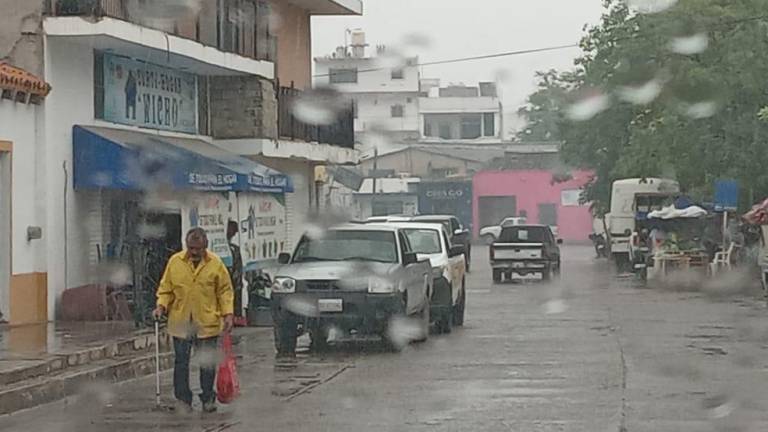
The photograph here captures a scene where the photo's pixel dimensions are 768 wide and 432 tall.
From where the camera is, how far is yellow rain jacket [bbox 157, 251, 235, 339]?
14.1m

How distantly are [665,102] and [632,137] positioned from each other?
404 centimetres

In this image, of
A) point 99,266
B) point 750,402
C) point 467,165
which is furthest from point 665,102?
point 467,165

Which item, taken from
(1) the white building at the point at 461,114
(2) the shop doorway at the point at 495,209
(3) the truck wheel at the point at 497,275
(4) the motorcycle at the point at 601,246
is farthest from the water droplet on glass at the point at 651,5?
(2) the shop doorway at the point at 495,209

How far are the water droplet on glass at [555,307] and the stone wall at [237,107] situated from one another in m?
6.55

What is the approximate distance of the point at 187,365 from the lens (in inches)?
557

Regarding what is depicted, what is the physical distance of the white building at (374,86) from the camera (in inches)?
1660

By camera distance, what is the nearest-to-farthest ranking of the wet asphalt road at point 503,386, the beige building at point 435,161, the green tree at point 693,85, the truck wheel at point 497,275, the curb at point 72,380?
the wet asphalt road at point 503,386
the curb at point 72,380
the green tree at point 693,85
the truck wheel at point 497,275
the beige building at point 435,161

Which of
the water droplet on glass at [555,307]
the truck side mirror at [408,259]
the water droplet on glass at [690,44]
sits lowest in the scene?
the water droplet on glass at [555,307]

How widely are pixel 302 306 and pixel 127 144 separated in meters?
5.44

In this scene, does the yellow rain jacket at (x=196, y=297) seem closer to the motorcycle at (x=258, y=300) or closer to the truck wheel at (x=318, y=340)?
the truck wheel at (x=318, y=340)

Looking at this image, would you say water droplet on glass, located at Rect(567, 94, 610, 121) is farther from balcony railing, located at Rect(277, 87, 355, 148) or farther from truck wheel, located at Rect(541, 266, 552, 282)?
balcony railing, located at Rect(277, 87, 355, 148)

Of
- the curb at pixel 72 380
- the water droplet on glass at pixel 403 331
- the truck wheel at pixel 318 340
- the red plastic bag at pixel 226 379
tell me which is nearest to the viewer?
the red plastic bag at pixel 226 379

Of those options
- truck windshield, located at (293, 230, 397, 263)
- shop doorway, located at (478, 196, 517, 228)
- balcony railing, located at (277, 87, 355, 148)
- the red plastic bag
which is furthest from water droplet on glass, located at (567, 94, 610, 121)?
the red plastic bag

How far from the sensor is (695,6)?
42.7 m
